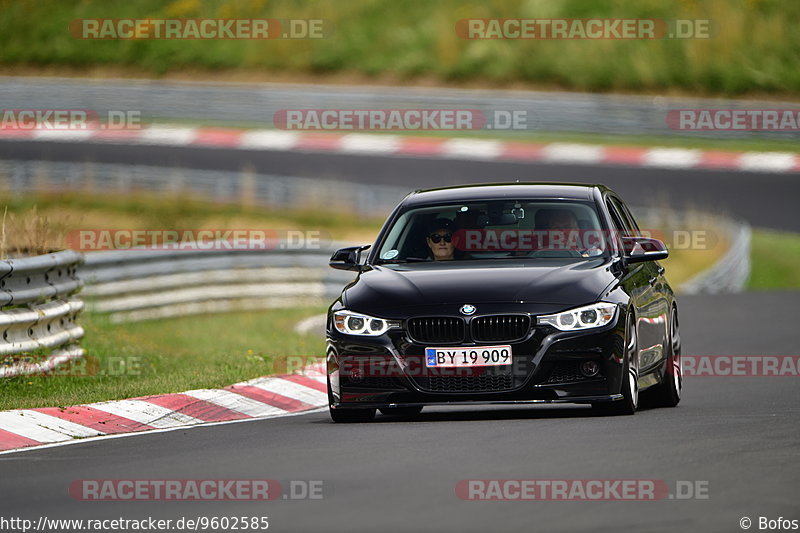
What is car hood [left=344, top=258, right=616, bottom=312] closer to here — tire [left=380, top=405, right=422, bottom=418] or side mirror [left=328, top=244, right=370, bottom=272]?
side mirror [left=328, top=244, right=370, bottom=272]

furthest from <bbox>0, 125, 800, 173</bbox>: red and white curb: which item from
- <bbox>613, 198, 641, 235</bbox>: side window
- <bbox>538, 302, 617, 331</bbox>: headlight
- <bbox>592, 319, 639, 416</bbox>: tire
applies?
<bbox>538, 302, 617, 331</bbox>: headlight

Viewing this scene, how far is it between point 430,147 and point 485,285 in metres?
28.0

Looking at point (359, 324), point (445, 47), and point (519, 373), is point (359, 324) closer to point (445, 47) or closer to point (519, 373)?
point (519, 373)

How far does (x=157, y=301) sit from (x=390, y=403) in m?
10.2

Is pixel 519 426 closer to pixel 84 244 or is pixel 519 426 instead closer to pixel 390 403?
pixel 390 403

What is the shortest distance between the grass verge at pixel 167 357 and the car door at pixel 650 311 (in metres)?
3.40

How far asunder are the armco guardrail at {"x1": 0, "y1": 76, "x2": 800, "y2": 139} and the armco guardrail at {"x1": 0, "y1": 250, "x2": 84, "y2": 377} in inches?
988

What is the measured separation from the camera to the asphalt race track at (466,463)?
720cm

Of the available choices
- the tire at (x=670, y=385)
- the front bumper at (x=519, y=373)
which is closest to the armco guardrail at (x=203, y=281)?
the tire at (x=670, y=385)

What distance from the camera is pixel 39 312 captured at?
1349 centimetres

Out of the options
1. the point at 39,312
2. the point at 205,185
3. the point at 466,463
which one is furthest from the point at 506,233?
the point at 205,185

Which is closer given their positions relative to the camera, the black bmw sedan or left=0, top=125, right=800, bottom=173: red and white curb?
the black bmw sedan

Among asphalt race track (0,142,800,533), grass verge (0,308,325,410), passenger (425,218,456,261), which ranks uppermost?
passenger (425,218,456,261)

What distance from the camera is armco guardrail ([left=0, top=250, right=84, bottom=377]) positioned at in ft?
42.6
